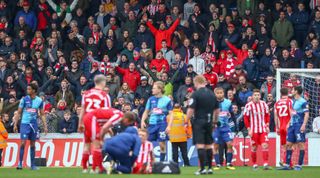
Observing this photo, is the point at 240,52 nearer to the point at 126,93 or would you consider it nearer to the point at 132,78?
the point at 132,78

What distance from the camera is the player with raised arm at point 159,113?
29.5 m

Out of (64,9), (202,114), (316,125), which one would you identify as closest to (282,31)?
(316,125)

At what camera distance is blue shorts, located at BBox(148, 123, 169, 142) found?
30344 millimetres

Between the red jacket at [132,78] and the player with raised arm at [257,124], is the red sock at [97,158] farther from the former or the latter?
the red jacket at [132,78]

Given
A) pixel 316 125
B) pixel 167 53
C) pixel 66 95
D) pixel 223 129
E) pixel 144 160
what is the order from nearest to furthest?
pixel 144 160, pixel 223 129, pixel 316 125, pixel 66 95, pixel 167 53

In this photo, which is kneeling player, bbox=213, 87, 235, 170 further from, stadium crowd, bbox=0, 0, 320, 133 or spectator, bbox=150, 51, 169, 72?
spectator, bbox=150, 51, 169, 72

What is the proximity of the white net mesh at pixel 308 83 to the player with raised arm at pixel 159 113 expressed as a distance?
13.2 ft

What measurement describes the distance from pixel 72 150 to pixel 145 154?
9.15 meters

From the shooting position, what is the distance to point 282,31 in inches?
1475

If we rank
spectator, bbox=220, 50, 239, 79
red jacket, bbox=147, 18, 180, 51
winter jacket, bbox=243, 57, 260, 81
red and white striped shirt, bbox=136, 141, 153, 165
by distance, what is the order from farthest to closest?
red jacket, bbox=147, 18, 180, 51
spectator, bbox=220, 50, 239, 79
winter jacket, bbox=243, 57, 260, 81
red and white striped shirt, bbox=136, 141, 153, 165

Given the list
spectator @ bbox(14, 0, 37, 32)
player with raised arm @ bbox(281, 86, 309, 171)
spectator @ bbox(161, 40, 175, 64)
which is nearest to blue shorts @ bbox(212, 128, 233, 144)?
player with raised arm @ bbox(281, 86, 309, 171)

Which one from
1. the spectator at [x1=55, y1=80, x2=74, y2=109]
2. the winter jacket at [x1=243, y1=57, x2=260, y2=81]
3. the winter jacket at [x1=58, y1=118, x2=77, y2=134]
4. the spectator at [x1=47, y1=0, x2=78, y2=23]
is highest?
the spectator at [x1=47, y1=0, x2=78, y2=23]

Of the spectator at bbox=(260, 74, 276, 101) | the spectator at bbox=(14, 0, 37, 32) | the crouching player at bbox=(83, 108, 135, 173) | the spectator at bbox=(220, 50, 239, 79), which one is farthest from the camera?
the spectator at bbox=(14, 0, 37, 32)

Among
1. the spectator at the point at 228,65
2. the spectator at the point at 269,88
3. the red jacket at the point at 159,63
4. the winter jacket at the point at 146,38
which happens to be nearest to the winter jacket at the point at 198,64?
the spectator at the point at 228,65
